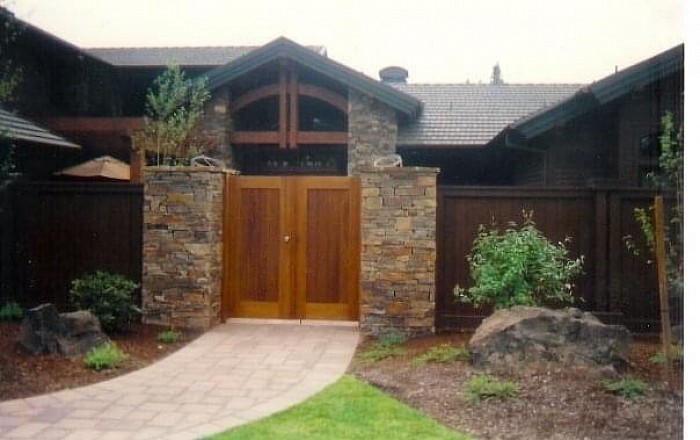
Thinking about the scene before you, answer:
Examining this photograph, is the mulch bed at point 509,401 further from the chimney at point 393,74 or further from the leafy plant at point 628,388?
the chimney at point 393,74

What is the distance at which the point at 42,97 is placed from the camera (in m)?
14.7

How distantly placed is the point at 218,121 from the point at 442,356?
8.47m

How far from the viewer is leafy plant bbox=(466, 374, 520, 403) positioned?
5355 millimetres

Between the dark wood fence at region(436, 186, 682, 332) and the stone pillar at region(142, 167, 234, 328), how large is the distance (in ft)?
10.1

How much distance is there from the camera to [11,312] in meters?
8.70

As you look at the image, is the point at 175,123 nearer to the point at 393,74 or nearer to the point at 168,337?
the point at 168,337

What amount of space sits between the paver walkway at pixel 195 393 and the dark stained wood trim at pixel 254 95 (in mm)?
6734

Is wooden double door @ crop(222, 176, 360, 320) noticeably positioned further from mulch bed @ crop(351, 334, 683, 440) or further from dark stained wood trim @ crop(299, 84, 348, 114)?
dark stained wood trim @ crop(299, 84, 348, 114)

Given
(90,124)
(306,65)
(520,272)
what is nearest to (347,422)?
(520,272)

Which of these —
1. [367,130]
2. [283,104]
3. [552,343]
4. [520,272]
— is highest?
[283,104]

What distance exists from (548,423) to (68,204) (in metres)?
7.43

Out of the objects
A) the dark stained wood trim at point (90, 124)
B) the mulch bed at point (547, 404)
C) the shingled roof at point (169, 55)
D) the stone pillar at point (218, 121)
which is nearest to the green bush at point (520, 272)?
the mulch bed at point (547, 404)
